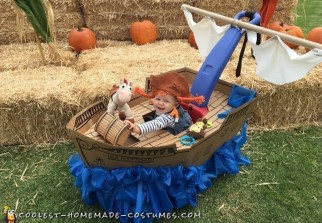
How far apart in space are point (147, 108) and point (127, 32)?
8.07ft

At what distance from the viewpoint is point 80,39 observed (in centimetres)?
463

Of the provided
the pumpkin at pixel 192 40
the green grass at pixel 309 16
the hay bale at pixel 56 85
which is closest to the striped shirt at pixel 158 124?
the hay bale at pixel 56 85

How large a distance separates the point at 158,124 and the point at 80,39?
104 inches

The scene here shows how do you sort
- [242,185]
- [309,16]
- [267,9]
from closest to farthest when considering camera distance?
[242,185]
[267,9]
[309,16]

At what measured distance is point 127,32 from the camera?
201 inches

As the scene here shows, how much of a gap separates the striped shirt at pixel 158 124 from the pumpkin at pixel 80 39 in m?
2.54

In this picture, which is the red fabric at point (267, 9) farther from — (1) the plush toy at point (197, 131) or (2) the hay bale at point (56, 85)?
(1) the plush toy at point (197, 131)

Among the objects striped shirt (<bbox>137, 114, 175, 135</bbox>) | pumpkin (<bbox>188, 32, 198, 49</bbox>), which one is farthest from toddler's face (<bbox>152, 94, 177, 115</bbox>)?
pumpkin (<bbox>188, 32, 198, 49</bbox>)

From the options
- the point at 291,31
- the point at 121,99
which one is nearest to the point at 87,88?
the point at 121,99

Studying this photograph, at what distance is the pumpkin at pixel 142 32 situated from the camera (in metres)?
4.81

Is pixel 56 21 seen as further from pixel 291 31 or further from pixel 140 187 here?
pixel 140 187

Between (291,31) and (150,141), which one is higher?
(291,31)

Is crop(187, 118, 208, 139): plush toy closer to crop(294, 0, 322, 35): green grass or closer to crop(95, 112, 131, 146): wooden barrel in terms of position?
crop(95, 112, 131, 146): wooden barrel

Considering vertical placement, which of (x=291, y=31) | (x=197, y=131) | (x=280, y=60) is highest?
(x=280, y=60)
